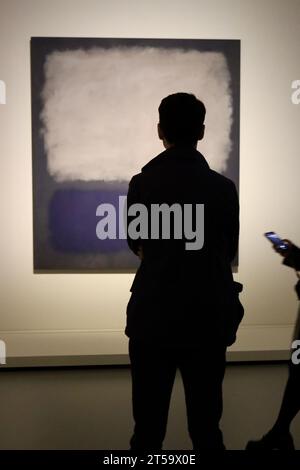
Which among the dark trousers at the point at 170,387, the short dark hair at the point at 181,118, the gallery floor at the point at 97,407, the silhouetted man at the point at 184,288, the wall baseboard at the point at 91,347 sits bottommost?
the gallery floor at the point at 97,407

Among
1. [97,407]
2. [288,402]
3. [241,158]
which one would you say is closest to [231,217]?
[288,402]

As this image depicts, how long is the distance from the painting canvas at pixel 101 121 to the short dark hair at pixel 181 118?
1.51 m

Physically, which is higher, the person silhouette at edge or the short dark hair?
the short dark hair

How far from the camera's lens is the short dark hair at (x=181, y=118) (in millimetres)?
1551

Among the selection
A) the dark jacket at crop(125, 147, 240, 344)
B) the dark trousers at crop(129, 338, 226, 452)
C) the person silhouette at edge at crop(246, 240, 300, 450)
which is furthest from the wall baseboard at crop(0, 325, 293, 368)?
the dark jacket at crop(125, 147, 240, 344)

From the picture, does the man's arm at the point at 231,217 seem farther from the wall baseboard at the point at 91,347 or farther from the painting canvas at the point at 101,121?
the painting canvas at the point at 101,121

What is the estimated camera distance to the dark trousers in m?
1.56

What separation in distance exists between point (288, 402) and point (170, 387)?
59 cm

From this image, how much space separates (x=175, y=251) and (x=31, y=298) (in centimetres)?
175

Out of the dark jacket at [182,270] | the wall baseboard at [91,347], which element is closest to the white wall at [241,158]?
the wall baseboard at [91,347]

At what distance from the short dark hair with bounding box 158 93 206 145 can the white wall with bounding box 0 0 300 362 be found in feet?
5.10

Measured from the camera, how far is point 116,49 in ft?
9.94

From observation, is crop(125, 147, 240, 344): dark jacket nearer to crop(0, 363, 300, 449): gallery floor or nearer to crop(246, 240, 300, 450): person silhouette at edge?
crop(246, 240, 300, 450): person silhouette at edge

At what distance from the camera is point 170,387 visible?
62.8 inches
